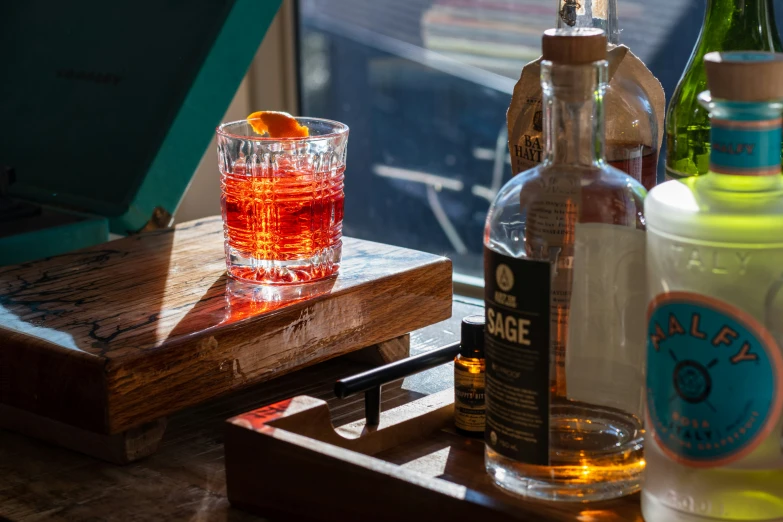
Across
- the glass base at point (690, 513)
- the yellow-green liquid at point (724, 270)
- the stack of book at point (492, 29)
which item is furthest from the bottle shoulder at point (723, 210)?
the stack of book at point (492, 29)

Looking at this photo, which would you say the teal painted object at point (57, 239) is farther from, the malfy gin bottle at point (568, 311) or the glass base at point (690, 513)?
the glass base at point (690, 513)

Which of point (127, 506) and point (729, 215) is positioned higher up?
point (729, 215)

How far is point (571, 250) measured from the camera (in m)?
0.59

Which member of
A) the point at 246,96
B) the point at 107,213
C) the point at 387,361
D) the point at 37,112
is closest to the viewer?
the point at 387,361

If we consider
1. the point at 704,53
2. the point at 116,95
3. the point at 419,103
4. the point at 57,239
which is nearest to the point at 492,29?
the point at 419,103

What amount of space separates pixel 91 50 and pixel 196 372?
0.62 meters

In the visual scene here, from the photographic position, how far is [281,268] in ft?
2.87

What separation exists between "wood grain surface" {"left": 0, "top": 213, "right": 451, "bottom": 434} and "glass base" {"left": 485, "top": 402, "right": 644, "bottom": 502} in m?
0.25

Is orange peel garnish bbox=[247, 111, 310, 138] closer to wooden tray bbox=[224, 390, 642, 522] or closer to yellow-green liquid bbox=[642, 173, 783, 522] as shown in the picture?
wooden tray bbox=[224, 390, 642, 522]

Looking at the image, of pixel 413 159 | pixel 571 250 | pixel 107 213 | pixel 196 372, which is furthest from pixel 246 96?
pixel 571 250

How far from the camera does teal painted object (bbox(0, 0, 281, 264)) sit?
3.68 feet

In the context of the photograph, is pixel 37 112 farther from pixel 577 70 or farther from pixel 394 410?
pixel 577 70

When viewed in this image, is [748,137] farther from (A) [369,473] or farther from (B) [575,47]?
(A) [369,473]

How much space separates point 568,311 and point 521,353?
0.04 meters
